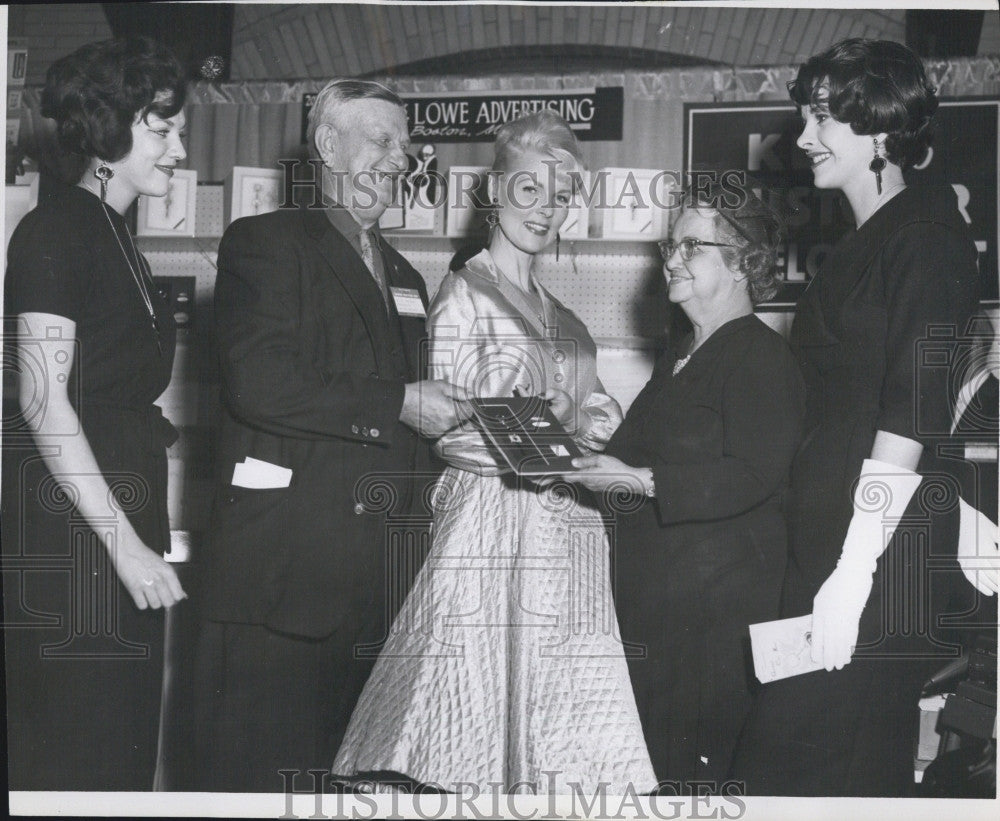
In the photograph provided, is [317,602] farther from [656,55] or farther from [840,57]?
[840,57]

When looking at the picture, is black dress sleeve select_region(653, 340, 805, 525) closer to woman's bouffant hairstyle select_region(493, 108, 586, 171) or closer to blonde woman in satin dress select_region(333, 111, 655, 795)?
blonde woman in satin dress select_region(333, 111, 655, 795)

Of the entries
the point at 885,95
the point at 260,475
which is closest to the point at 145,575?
the point at 260,475

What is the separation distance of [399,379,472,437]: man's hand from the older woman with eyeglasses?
40 centimetres

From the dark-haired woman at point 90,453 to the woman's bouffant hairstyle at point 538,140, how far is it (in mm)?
1080

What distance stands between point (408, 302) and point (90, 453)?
106cm

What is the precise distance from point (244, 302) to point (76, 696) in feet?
4.35

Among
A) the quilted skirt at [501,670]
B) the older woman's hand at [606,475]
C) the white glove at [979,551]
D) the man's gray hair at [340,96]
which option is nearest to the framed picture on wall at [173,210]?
the man's gray hair at [340,96]

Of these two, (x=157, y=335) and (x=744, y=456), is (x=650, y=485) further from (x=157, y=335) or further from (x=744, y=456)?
(x=157, y=335)

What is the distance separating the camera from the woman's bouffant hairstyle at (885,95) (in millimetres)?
2961

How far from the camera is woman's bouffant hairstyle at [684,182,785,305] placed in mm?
2908

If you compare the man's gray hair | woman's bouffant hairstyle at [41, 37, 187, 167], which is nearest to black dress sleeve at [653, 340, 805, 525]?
the man's gray hair

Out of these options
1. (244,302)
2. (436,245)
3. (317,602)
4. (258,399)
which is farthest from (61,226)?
(317,602)

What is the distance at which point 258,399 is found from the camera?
2.82 meters

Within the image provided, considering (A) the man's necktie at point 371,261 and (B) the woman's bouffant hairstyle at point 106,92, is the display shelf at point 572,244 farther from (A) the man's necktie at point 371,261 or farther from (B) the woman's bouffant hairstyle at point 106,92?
(B) the woman's bouffant hairstyle at point 106,92
